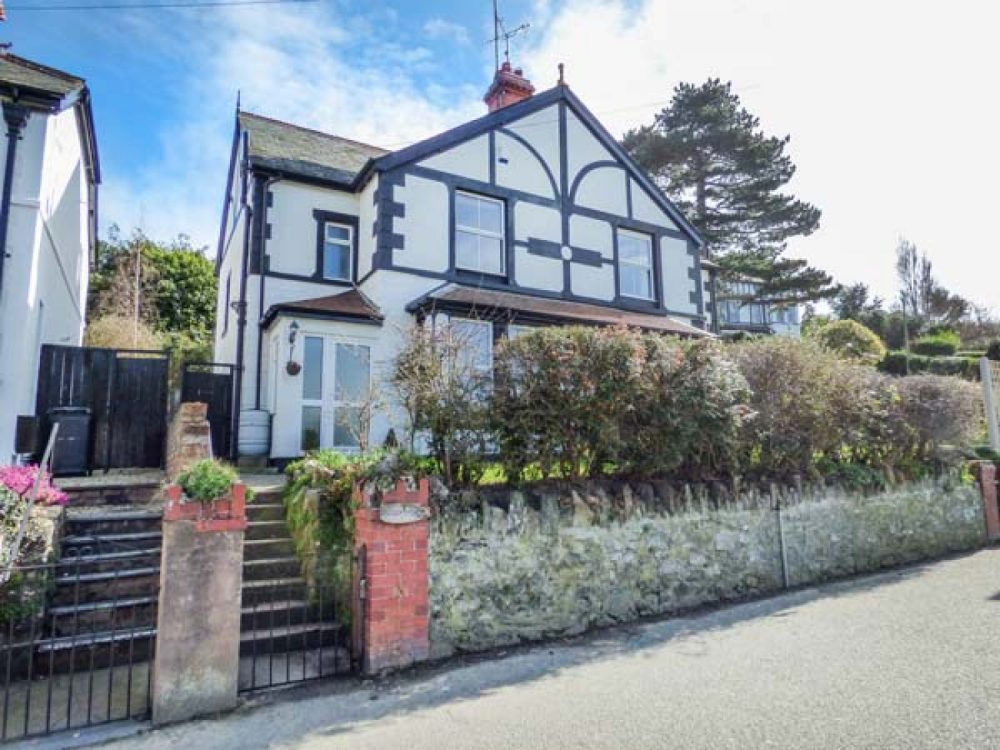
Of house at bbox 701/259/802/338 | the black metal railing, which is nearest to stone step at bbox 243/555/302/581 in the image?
the black metal railing

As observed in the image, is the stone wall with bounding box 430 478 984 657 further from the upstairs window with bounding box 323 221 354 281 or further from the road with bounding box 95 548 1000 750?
the upstairs window with bounding box 323 221 354 281

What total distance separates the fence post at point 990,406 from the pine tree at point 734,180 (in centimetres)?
1171

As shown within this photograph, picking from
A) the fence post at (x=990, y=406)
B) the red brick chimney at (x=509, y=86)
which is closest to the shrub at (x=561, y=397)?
the fence post at (x=990, y=406)

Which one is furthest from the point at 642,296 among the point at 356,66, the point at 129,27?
the point at 129,27

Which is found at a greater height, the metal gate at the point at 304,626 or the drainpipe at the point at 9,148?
the drainpipe at the point at 9,148

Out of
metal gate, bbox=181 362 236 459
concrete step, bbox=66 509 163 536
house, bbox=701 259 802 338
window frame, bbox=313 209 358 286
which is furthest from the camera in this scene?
house, bbox=701 259 802 338

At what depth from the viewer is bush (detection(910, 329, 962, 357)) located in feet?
83.5

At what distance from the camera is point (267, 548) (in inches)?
225

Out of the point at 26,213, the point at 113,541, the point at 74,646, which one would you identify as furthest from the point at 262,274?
the point at 74,646

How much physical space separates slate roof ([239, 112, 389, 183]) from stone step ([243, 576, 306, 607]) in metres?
9.38

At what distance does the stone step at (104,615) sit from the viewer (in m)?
4.67

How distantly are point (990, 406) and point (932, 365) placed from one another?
1331 centimetres

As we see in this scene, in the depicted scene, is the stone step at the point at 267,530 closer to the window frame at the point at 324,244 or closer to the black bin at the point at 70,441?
the black bin at the point at 70,441

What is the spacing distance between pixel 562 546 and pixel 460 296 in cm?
637
